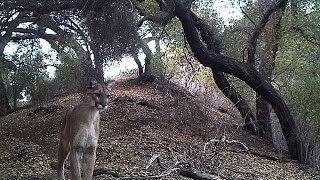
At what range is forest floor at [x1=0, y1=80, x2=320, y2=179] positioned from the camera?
7543mm

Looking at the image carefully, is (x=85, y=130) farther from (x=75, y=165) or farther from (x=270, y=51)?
(x=270, y=51)

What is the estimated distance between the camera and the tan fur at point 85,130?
5.59m

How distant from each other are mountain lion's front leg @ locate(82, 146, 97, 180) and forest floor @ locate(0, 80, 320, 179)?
58cm

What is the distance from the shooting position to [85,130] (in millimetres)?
5719

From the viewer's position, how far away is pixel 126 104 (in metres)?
12.6

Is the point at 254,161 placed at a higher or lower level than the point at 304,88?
lower

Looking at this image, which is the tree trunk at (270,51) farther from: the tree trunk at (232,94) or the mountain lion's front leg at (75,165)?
the mountain lion's front leg at (75,165)

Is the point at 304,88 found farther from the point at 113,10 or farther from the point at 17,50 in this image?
the point at 17,50

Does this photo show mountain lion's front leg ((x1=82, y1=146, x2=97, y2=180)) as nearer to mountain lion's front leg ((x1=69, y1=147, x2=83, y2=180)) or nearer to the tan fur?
the tan fur

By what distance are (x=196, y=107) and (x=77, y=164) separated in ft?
21.7

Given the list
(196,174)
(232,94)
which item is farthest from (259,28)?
(196,174)

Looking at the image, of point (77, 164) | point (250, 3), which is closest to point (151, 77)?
point (250, 3)

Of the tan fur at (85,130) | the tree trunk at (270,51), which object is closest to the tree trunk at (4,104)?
the tree trunk at (270,51)

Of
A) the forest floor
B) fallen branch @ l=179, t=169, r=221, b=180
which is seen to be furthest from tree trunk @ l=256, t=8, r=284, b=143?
fallen branch @ l=179, t=169, r=221, b=180
